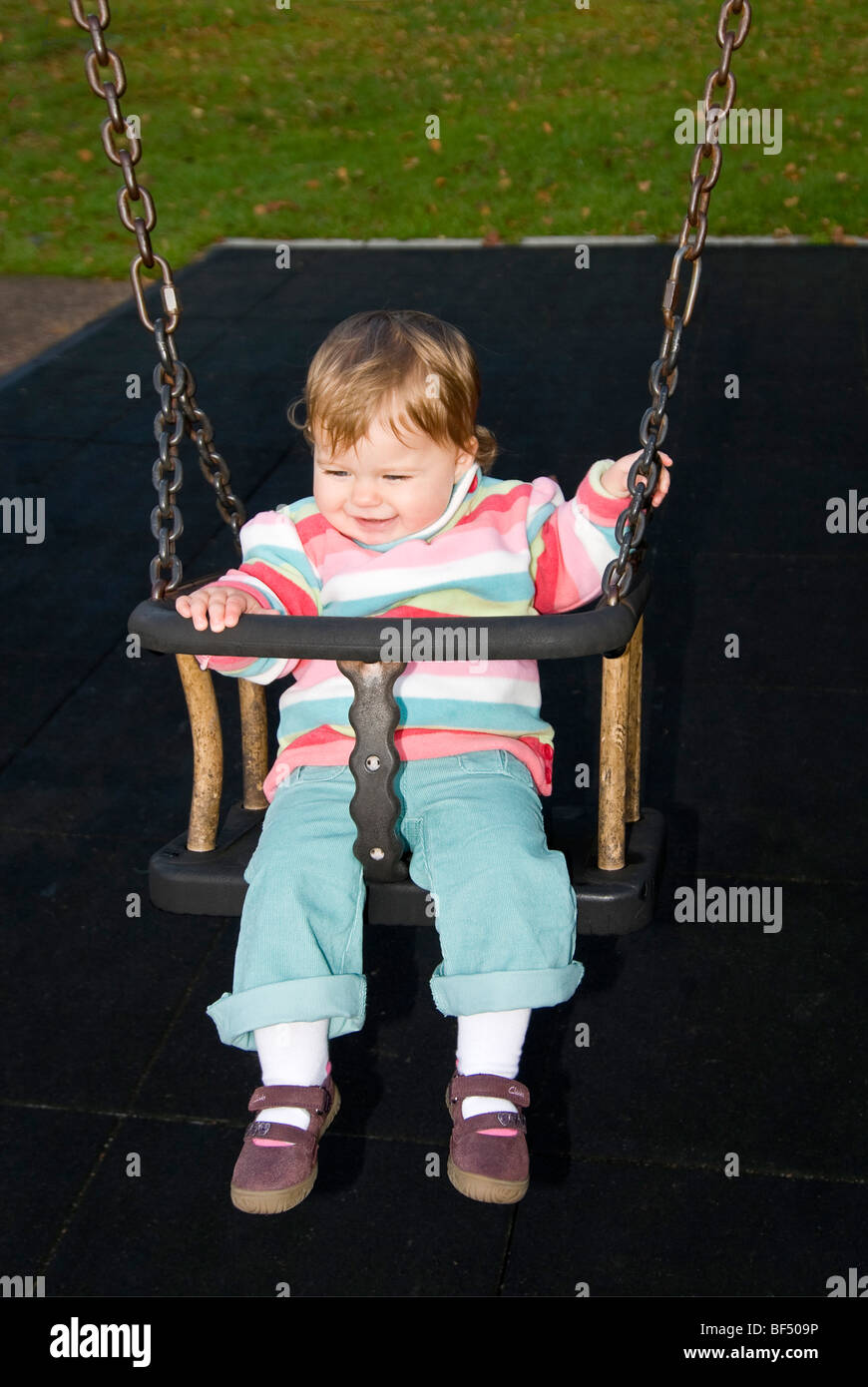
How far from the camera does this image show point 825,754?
377cm

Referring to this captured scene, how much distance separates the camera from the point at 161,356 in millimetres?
2291

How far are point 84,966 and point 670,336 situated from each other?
71.1 inches

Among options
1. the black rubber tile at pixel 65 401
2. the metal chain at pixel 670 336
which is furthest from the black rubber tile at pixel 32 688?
the metal chain at pixel 670 336

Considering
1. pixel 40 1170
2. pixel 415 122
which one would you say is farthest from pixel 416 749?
pixel 415 122

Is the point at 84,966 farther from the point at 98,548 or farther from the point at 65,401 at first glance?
the point at 65,401

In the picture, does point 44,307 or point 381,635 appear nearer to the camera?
point 381,635

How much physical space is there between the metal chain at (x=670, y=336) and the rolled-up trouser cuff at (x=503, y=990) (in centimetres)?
58

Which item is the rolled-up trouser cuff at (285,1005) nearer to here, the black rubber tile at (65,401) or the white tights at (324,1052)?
the white tights at (324,1052)

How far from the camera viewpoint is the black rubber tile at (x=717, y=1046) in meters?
2.61

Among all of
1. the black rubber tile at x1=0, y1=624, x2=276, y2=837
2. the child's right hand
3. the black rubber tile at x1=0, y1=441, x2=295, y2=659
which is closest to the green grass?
the black rubber tile at x1=0, y1=441, x2=295, y2=659

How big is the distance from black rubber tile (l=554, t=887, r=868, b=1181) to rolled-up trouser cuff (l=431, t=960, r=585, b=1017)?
1.63 feet
